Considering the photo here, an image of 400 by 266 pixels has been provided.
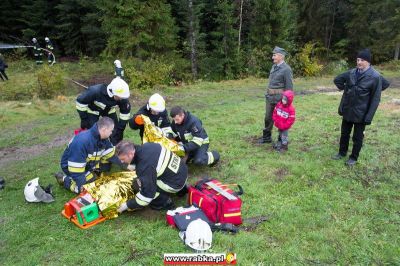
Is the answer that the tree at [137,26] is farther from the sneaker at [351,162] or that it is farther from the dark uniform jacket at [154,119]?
the sneaker at [351,162]

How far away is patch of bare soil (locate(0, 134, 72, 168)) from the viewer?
29.2ft

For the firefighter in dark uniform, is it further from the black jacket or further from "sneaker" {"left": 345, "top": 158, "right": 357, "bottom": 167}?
"sneaker" {"left": 345, "top": 158, "right": 357, "bottom": 167}

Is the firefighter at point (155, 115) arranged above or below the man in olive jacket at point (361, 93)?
below

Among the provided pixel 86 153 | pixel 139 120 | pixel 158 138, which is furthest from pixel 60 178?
pixel 158 138

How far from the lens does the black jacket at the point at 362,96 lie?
6469 mm

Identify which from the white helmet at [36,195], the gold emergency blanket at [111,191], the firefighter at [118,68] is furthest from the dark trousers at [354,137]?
the firefighter at [118,68]

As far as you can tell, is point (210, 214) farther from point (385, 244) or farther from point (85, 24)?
point (85, 24)

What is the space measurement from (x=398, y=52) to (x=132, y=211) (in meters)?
29.4

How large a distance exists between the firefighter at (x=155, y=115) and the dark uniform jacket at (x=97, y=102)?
0.41 metres

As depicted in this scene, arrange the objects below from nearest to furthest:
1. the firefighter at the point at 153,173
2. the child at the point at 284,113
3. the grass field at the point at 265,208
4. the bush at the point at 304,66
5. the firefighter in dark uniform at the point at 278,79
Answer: the grass field at the point at 265,208
the firefighter at the point at 153,173
the child at the point at 284,113
the firefighter in dark uniform at the point at 278,79
the bush at the point at 304,66

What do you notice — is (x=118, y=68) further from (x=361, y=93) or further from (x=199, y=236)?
(x=199, y=236)

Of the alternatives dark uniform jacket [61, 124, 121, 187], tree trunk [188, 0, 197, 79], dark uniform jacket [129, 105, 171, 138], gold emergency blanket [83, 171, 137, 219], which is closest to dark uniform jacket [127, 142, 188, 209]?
gold emergency blanket [83, 171, 137, 219]

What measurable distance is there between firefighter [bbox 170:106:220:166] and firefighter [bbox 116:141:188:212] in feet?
3.77

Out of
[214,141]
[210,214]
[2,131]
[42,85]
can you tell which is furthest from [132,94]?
[210,214]
